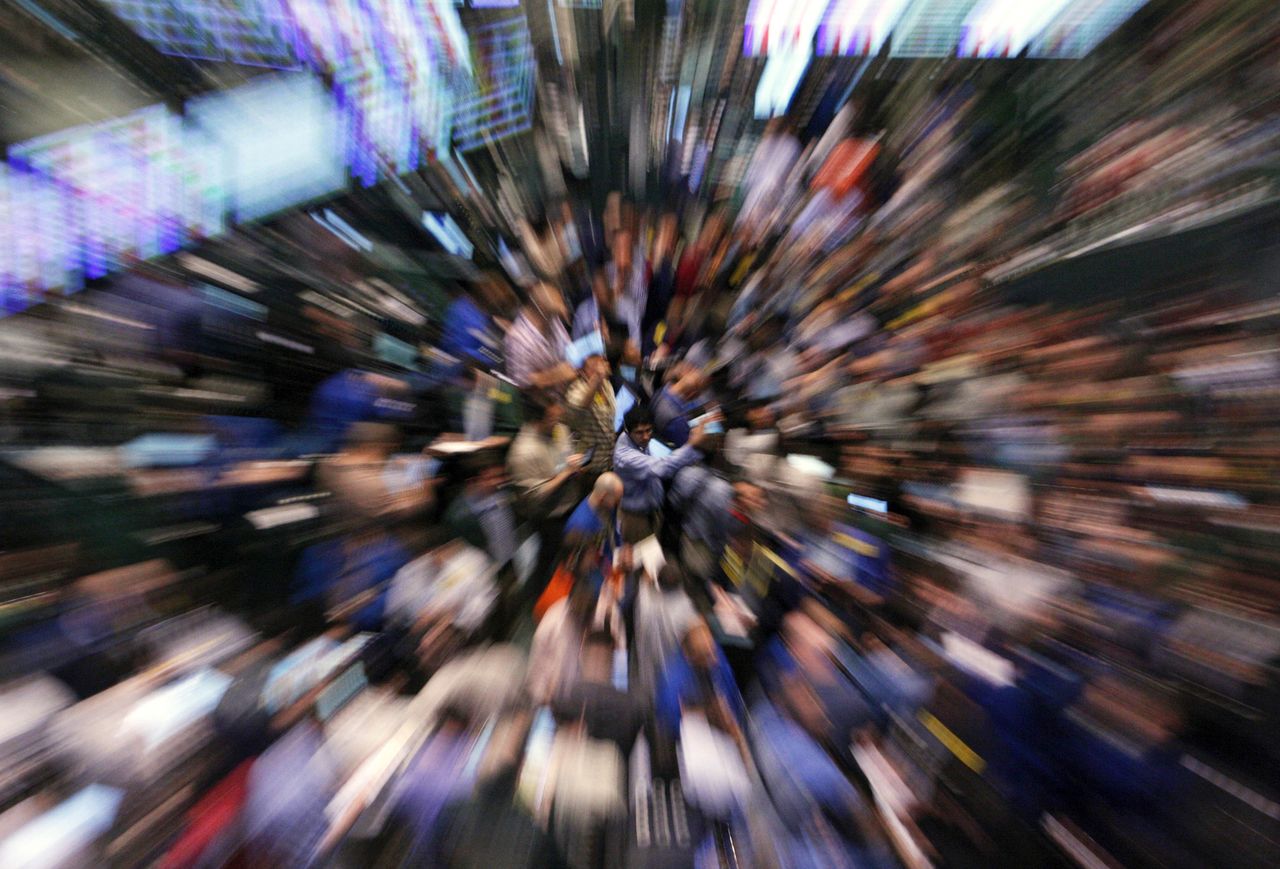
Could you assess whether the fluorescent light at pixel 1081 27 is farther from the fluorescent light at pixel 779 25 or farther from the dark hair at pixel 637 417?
the dark hair at pixel 637 417

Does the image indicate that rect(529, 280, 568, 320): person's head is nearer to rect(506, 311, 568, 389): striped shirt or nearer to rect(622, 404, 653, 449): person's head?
rect(506, 311, 568, 389): striped shirt

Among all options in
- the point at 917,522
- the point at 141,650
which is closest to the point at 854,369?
the point at 917,522

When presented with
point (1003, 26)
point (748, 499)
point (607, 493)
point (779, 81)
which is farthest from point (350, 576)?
point (1003, 26)

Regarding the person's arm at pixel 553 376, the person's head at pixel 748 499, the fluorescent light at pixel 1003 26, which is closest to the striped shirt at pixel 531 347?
the person's arm at pixel 553 376

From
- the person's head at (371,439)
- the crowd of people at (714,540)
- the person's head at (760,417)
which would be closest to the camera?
the crowd of people at (714,540)

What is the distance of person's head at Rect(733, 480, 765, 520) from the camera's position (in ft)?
1.56

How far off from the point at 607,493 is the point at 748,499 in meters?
0.12

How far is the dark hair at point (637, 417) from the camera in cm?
55

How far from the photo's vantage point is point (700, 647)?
394 mm

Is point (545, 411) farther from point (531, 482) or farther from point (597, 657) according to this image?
point (597, 657)

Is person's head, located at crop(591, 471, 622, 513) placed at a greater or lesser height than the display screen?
lesser

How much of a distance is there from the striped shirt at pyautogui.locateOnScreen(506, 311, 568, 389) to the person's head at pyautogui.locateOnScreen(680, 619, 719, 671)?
0.26 m

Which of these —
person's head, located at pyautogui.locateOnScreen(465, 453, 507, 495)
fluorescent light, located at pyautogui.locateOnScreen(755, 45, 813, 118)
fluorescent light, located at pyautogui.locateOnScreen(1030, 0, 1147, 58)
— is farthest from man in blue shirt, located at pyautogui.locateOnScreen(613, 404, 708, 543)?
fluorescent light, located at pyautogui.locateOnScreen(1030, 0, 1147, 58)

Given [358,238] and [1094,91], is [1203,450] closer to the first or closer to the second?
[1094,91]
